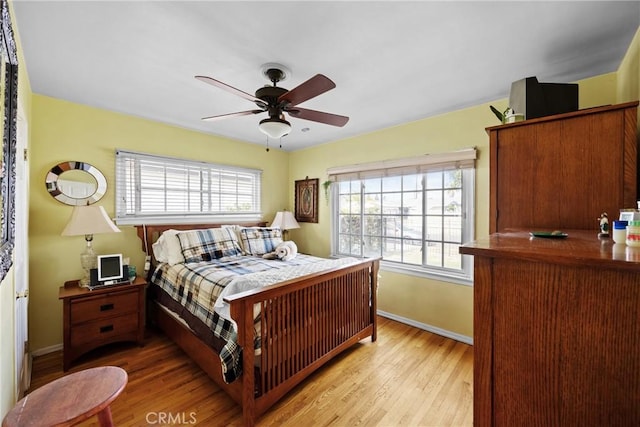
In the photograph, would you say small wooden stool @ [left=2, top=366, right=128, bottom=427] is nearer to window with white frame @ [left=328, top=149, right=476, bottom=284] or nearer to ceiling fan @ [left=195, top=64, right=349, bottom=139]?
ceiling fan @ [left=195, top=64, right=349, bottom=139]

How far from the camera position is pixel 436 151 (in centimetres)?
287

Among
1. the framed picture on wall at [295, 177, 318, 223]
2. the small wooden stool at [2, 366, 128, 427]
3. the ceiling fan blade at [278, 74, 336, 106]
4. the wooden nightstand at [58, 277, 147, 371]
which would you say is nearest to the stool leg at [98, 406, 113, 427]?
the small wooden stool at [2, 366, 128, 427]

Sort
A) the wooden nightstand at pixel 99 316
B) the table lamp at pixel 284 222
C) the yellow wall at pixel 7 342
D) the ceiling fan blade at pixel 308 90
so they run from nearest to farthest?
the yellow wall at pixel 7 342 < the ceiling fan blade at pixel 308 90 < the wooden nightstand at pixel 99 316 < the table lamp at pixel 284 222

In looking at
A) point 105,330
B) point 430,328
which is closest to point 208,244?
point 105,330

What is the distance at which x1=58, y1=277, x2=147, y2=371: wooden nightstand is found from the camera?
2207mm

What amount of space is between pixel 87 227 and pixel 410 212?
324 centimetres

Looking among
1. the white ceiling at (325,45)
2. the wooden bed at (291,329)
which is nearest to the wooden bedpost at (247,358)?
the wooden bed at (291,329)

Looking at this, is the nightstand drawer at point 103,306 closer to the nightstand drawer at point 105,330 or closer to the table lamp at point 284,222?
the nightstand drawer at point 105,330

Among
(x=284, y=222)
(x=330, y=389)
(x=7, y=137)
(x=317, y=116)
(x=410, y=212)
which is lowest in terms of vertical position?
(x=330, y=389)

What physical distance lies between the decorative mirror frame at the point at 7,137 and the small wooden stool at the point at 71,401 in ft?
1.64

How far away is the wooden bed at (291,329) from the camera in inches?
64.3

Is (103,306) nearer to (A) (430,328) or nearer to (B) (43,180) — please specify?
(B) (43,180)

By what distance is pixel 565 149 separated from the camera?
1202 millimetres

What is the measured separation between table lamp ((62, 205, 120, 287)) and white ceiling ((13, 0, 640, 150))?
1.05 metres
